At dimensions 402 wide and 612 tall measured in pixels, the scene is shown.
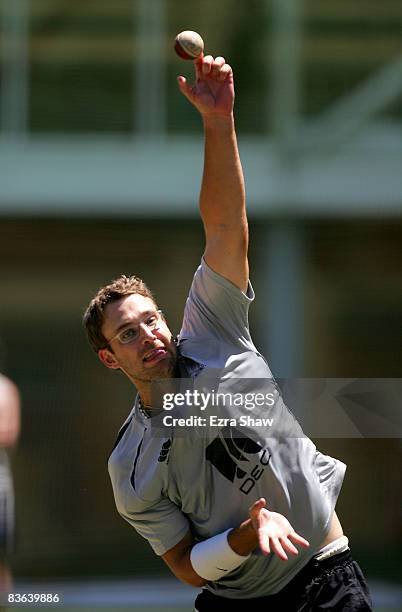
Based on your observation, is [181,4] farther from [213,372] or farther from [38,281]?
[213,372]

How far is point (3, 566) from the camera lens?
3.33 meters

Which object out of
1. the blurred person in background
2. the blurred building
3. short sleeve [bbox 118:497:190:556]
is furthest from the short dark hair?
the blurred building

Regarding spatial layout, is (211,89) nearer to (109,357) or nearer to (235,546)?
(109,357)

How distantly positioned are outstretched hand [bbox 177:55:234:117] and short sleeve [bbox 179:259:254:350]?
0.92 ft

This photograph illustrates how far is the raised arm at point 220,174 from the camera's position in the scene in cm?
218

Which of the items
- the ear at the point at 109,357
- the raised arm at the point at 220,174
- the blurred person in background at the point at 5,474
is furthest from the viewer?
the blurred person in background at the point at 5,474

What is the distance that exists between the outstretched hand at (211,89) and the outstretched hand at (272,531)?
696 millimetres

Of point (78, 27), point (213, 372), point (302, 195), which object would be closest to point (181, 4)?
point (78, 27)

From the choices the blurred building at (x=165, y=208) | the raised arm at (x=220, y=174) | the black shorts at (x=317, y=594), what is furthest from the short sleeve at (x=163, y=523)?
the blurred building at (x=165, y=208)

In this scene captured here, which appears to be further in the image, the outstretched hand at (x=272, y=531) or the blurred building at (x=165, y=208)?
the blurred building at (x=165, y=208)

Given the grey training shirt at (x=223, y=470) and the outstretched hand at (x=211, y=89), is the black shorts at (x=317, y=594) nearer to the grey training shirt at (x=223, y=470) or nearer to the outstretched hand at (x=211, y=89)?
the grey training shirt at (x=223, y=470)

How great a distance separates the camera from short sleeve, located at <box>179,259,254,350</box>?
2.23 metres

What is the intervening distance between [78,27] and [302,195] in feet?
3.54

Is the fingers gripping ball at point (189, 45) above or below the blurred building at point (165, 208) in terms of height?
above
